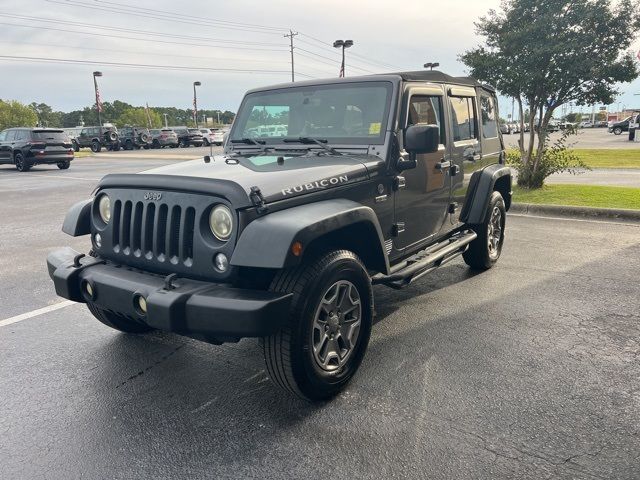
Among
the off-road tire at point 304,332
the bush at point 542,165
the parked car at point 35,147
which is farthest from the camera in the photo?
the parked car at point 35,147

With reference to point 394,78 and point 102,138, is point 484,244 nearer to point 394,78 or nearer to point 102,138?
point 394,78

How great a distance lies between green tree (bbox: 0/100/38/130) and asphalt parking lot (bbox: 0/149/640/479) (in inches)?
3092

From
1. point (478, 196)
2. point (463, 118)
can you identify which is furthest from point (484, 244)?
point (463, 118)

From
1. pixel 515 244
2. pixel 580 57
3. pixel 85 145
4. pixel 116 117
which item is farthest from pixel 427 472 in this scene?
pixel 116 117

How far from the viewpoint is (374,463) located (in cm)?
252

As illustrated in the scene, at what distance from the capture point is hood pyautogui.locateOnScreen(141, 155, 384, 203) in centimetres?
299

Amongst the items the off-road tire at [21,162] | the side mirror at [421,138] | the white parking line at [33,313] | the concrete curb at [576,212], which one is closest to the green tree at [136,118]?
the off-road tire at [21,162]

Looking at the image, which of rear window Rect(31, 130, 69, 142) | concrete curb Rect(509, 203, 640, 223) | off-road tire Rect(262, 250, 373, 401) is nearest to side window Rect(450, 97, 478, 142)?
off-road tire Rect(262, 250, 373, 401)

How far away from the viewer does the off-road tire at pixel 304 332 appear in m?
2.81

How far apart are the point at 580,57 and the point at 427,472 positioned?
9600 mm

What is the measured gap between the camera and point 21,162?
2020cm

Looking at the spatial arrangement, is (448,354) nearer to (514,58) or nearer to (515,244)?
(515,244)

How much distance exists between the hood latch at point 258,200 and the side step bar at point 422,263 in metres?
1.17

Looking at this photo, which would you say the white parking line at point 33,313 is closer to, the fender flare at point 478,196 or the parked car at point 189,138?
the fender flare at point 478,196
